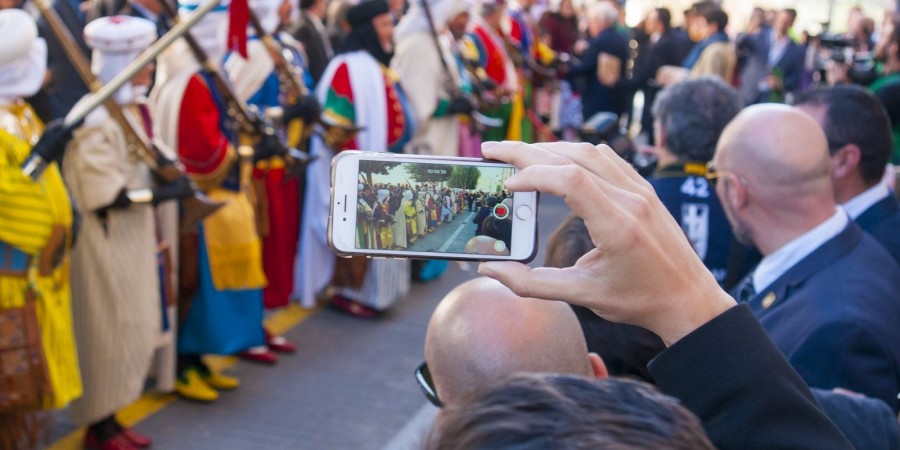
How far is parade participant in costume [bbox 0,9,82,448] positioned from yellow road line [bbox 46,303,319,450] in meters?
0.69

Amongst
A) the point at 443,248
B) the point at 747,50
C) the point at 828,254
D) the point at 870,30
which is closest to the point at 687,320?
the point at 443,248

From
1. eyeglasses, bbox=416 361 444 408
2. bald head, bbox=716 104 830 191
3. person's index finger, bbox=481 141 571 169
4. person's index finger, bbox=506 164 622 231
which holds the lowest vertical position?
eyeglasses, bbox=416 361 444 408

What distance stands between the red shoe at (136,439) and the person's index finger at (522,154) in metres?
3.51

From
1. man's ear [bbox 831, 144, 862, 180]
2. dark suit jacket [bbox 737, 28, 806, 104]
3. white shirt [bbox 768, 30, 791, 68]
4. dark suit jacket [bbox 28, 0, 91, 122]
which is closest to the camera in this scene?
man's ear [bbox 831, 144, 862, 180]

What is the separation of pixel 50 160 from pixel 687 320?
294 cm

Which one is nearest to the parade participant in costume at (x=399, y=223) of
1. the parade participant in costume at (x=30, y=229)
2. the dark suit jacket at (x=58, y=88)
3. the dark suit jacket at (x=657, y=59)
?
the parade participant in costume at (x=30, y=229)

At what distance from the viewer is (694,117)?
12.5ft

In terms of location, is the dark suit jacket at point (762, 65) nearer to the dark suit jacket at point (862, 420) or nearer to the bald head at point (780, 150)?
the bald head at point (780, 150)

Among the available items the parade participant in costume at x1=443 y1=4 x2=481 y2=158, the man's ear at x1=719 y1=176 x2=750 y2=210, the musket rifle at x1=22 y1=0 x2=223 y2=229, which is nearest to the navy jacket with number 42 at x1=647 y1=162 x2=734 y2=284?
the man's ear at x1=719 y1=176 x2=750 y2=210

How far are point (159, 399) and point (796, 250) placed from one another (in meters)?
3.30

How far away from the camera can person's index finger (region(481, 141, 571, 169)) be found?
46.5 inches

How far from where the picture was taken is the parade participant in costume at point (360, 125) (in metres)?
6.02

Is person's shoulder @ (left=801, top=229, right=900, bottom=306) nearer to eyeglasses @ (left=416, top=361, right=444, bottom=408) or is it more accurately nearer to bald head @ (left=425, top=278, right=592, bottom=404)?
bald head @ (left=425, top=278, right=592, bottom=404)

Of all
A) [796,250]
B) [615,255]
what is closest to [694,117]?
[796,250]
